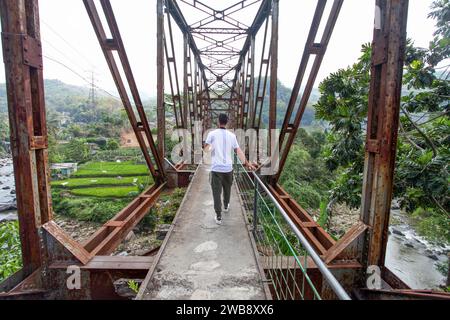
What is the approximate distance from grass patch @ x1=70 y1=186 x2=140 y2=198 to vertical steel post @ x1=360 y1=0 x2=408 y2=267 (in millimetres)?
18398

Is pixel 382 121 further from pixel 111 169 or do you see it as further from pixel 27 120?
pixel 111 169

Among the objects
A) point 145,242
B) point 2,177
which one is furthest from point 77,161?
point 145,242

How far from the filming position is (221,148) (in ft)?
12.9

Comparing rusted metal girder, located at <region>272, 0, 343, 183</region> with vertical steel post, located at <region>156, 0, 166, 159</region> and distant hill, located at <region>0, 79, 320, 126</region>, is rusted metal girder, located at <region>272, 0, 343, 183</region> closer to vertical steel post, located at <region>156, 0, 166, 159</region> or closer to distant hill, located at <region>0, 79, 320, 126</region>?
vertical steel post, located at <region>156, 0, 166, 159</region>

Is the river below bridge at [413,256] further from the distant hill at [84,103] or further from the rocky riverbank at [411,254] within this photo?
the distant hill at [84,103]

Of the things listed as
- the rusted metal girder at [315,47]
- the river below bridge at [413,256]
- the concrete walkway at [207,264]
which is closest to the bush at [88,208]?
the river below bridge at [413,256]

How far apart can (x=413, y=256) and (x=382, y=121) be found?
45.7 feet

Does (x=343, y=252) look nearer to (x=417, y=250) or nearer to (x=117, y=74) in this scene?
(x=117, y=74)

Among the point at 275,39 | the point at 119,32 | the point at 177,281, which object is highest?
the point at 275,39

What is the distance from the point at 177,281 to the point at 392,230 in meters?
16.8

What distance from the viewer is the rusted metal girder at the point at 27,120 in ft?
7.25

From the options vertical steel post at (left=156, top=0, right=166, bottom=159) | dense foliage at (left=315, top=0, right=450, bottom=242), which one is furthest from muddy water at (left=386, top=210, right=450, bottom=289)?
vertical steel post at (left=156, top=0, right=166, bottom=159)

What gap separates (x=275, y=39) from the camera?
18.7 feet

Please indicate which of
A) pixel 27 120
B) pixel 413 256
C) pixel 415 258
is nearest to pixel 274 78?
pixel 27 120
